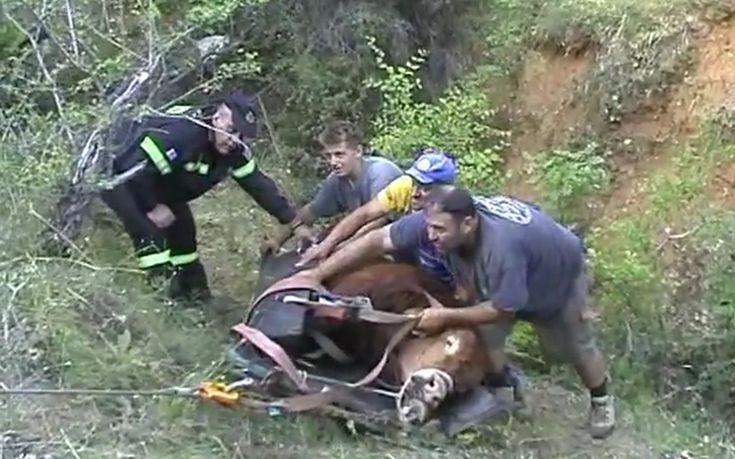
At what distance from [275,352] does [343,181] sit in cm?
153

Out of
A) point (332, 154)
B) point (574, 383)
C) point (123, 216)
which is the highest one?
point (332, 154)

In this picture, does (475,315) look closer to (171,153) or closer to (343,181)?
(343,181)

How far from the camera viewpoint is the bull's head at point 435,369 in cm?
544

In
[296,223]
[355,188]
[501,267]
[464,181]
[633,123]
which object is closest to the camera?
[501,267]

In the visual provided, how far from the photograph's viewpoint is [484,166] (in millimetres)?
8727

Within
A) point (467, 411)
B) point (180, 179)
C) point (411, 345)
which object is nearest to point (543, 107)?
point (180, 179)

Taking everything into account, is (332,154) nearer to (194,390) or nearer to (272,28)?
(194,390)

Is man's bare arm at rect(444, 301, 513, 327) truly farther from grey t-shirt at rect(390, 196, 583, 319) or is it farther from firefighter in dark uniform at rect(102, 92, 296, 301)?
firefighter in dark uniform at rect(102, 92, 296, 301)

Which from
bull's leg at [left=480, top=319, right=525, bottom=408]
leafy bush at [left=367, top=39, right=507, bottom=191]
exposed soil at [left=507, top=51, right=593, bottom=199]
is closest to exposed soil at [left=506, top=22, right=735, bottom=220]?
exposed soil at [left=507, top=51, right=593, bottom=199]

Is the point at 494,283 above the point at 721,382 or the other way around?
above

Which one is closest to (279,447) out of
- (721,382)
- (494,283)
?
(494,283)

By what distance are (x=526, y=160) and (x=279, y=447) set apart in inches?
159

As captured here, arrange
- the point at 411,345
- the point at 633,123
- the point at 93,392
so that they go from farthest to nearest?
the point at 633,123
the point at 411,345
the point at 93,392

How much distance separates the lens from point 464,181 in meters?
8.61
